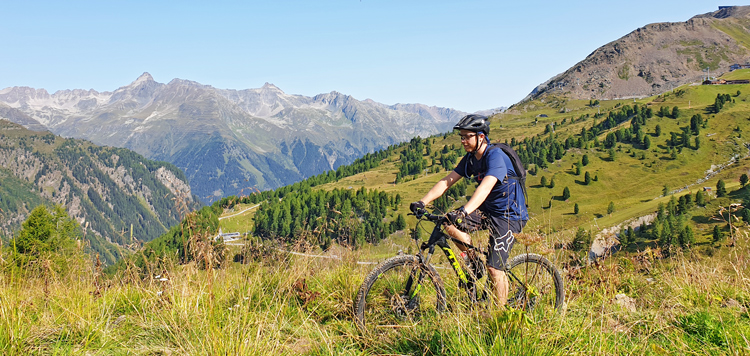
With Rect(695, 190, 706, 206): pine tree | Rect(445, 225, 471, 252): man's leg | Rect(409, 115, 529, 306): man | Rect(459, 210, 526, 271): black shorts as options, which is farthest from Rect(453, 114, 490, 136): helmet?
Rect(695, 190, 706, 206): pine tree

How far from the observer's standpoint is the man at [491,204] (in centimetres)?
554

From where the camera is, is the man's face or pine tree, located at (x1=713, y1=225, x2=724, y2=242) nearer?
the man's face

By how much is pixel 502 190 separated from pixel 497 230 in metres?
0.65

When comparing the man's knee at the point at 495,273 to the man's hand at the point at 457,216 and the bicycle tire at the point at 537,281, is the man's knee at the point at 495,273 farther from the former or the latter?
the man's hand at the point at 457,216

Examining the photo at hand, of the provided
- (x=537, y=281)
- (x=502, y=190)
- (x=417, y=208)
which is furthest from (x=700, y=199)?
(x=417, y=208)

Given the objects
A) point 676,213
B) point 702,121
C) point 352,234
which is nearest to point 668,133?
point 702,121

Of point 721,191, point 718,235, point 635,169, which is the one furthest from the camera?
point 635,169

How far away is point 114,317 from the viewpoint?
19.5ft

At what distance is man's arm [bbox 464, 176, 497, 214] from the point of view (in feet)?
17.7

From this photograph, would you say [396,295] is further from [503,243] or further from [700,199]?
[700,199]

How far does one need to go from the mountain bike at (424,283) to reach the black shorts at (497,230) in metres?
0.17

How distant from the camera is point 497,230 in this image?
5.55 m

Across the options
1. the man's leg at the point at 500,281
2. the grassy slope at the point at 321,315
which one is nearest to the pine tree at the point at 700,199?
the grassy slope at the point at 321,315

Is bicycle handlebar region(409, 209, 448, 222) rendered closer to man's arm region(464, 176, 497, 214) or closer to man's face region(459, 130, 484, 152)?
man's arm region(464, 176, 497, 214)
